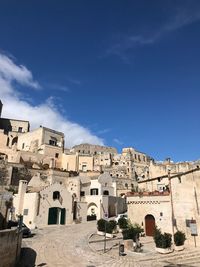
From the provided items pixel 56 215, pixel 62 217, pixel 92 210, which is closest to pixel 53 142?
pixel 92 210

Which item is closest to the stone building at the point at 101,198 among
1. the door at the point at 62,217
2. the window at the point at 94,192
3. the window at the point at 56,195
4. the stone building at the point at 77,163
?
the window at the point at 94,192

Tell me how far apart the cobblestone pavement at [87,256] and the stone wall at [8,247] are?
1.76m

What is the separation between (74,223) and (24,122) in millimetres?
48455

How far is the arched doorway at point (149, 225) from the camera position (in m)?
26.9

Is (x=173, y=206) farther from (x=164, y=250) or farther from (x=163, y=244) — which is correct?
(x=164, y=250)

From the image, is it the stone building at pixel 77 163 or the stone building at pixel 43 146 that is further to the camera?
the stone building at pixel 77 163

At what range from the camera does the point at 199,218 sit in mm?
23453

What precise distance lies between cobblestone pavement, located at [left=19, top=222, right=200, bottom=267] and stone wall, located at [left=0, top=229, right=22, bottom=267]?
5.76 feet

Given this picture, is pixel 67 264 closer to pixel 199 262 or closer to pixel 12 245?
pixel 12 245

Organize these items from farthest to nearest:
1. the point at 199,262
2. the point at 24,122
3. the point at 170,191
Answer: the point at 24,122 → the point at 170,191 → the point at 199,262

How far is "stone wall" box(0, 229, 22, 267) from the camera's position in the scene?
46.1 feet

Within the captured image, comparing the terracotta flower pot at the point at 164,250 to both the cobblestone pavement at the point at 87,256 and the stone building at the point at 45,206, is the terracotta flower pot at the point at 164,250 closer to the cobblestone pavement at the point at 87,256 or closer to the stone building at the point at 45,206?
the cobblestone pavement at the point at 87,256

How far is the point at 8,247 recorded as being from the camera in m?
14.9

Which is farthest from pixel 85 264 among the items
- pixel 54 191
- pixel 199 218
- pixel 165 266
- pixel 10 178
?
pixel 10 178
